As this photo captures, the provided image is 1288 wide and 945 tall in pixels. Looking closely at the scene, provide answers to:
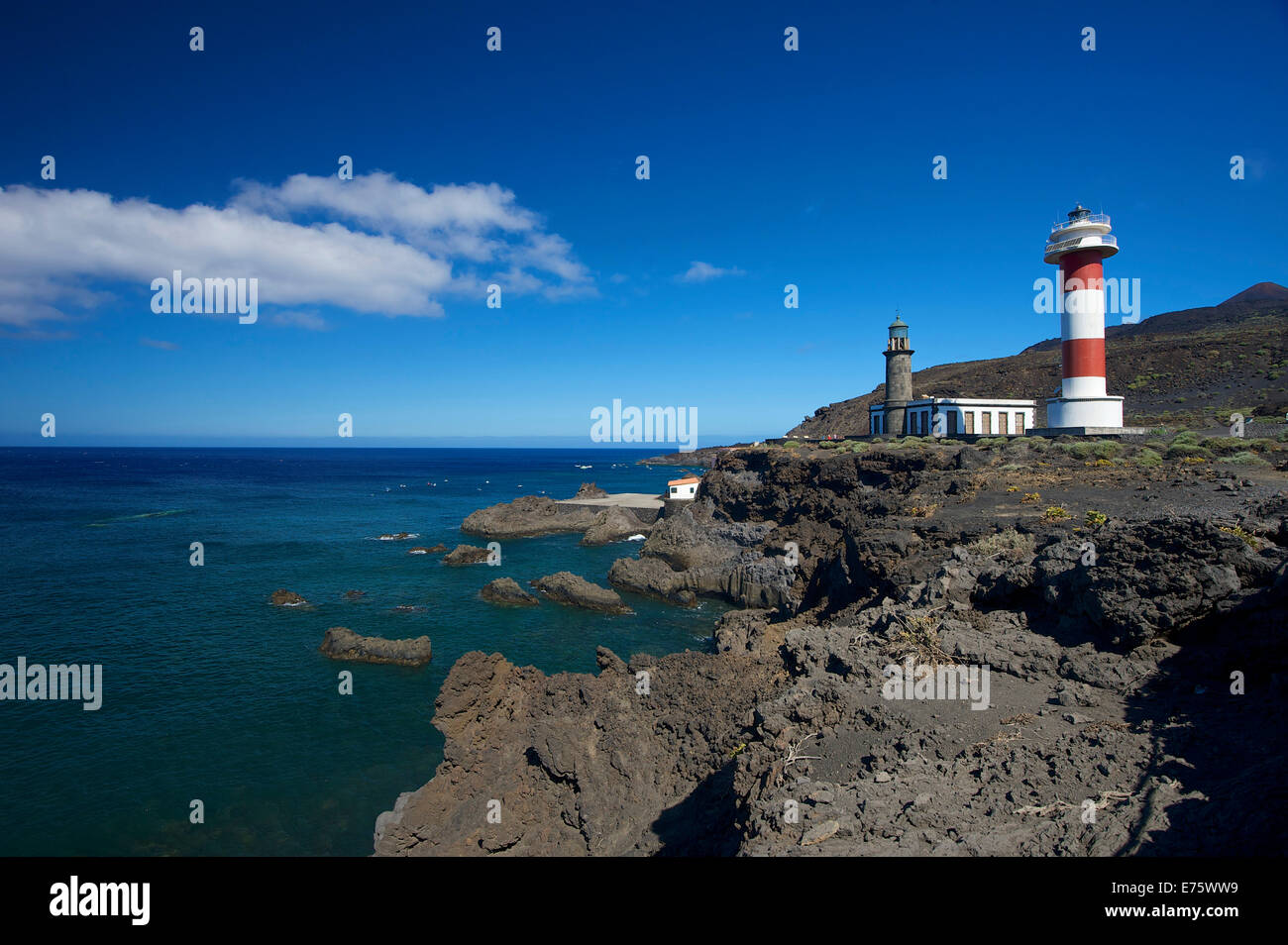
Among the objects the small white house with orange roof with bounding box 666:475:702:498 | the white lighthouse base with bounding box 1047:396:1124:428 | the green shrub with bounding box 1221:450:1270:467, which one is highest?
the white lighthouse base with bounding box 1047:396:1124:428

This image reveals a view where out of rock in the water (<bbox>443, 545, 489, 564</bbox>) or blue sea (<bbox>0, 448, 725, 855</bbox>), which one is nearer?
blue sea (<bbox>0, 448, 725, 855</bbox>)

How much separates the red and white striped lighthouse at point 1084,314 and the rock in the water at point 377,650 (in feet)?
91.5

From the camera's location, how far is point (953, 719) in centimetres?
713

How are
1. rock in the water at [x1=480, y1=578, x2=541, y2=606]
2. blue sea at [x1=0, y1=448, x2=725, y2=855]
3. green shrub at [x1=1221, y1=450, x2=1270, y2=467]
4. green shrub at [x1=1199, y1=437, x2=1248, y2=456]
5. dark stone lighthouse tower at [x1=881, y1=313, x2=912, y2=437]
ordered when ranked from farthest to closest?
dark stone lighthouse tower at [x1=881, y1=313, x2=912, y2=437]
rock in the water at [x1=480, y1=578, x2=541, y2=606]
green shrub at [x1=1199, y1=437, x2=1248, y2=456]
green shrub at [x1=1221, y1=450, x2=1270, y2=467]
blue sea at [x1=0, y1=448, x2=725, y2=855]

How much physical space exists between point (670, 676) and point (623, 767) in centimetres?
233

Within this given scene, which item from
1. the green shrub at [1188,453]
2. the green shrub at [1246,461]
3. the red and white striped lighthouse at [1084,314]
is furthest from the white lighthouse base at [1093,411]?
the green shrub at [1246,461]

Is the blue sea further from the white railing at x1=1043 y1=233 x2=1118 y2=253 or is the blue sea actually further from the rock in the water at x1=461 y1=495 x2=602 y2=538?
the white railing at x1=1043 y1=233 x2=1118 y2=253

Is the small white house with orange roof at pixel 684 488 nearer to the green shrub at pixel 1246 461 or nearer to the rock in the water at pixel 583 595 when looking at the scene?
the rock in the water at pixel 583 595

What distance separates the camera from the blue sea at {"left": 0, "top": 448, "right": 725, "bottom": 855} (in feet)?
36.6

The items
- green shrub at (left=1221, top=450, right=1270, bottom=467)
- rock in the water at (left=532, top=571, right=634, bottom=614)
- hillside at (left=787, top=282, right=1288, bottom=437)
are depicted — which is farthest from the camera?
hillside at (left=787, top=282, right=1288, bottom=437)

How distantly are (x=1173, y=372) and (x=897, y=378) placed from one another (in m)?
30.9

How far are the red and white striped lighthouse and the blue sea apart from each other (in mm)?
19649

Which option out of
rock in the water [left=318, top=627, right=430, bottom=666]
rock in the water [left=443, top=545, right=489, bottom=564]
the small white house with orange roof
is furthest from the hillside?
rock in the water [left=318, top=627, right=430, bottom=666]
